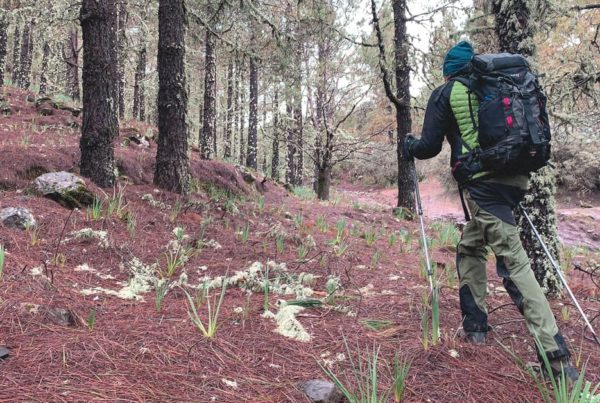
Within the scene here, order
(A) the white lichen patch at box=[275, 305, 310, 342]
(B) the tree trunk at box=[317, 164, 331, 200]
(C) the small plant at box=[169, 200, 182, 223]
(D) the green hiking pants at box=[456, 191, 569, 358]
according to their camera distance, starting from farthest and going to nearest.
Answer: (B) the tree trunk at box=[317, 164, 331, 200]
(C) the small plant at box=[169, 200, 182, 223]
(A) the white lichen patch at box=[275, 305, 310, 342]
(D) the green hiking pants at box=[456, 191, 569, 358]

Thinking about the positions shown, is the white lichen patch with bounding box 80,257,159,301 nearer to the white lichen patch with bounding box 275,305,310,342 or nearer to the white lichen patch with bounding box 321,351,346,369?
the white lichen patch with bounding box 275,305,310,342

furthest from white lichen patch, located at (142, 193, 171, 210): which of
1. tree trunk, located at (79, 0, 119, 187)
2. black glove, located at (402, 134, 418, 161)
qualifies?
black glove, located at (402, 134, 418, 161)

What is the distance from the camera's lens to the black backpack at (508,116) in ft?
7.99

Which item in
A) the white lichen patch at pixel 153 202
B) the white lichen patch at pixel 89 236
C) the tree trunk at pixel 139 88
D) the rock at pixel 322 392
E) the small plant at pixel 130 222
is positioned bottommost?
the rock at pixel 322 392

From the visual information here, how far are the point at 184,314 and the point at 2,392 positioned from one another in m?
1.22

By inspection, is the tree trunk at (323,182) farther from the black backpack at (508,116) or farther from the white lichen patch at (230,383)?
the white lichen patch at (230,383)

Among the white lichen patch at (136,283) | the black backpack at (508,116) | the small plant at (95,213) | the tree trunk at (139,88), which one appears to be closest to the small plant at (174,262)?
the white lichen patch at (136,283)

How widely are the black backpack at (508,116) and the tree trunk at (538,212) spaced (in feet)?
4.62

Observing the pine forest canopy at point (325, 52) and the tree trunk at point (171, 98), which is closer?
the pine forest canopy at point (325, 52)

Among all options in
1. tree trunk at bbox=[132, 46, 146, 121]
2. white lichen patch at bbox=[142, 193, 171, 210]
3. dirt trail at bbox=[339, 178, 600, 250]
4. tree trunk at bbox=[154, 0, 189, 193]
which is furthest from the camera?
tree trunk at bbox=[132, 46, 146, 121]

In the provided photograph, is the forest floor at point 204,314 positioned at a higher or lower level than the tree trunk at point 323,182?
lower

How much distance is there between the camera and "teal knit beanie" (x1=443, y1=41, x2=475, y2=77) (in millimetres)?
2893

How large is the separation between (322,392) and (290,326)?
800 mm

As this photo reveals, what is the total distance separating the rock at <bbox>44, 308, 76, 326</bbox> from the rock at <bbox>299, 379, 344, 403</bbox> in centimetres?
155
